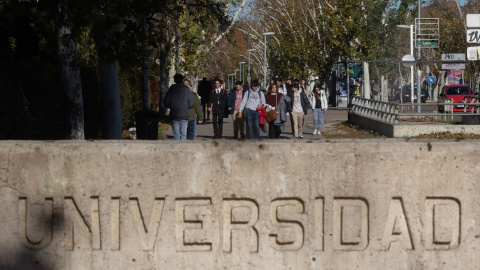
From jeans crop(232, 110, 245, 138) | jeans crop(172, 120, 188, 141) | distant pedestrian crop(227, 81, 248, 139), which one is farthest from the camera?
distant pedestrian crop(227, 81, 248, 139)

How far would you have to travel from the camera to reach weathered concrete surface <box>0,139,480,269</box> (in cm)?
537

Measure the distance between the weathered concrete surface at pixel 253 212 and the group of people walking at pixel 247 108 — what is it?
1220 centimetres

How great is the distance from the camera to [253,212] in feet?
17.6

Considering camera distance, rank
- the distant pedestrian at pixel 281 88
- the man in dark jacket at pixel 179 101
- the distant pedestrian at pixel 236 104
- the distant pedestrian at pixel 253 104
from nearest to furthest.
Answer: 1. the man in dark jacket at pixel 179 101
2. the distant pedestrian at pixel 253 104
3. the distant pedestrian at pixel 236 104
4. the distant pedestrian at pixel 281 88

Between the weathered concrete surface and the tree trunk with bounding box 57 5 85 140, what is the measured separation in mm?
8286

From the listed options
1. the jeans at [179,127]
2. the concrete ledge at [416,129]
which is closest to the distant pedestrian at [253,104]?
the jeans at [179,127]

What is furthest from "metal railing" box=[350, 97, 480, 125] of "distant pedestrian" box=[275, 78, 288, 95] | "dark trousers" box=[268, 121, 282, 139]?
"dark trousers" box=[268, 121, 282, 139]

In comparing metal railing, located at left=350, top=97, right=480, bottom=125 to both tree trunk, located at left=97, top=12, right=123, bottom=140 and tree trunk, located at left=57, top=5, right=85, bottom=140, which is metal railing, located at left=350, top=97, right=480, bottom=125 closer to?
tree trunk, located at left=97, top=12, right=123, bottom=140

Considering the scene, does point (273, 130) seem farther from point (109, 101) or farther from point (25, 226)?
point (25, 226)

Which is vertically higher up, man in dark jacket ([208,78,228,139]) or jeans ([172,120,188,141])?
man in dark jacket ([208,78,228,139])

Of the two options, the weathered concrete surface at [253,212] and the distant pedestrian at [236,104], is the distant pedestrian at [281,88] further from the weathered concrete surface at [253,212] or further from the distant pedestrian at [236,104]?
the weathered concrete surface at [253,212]

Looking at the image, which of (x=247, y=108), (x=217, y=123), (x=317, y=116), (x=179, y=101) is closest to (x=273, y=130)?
(x=247, y=108)

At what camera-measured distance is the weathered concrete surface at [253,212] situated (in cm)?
537

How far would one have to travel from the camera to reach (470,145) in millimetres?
5445
